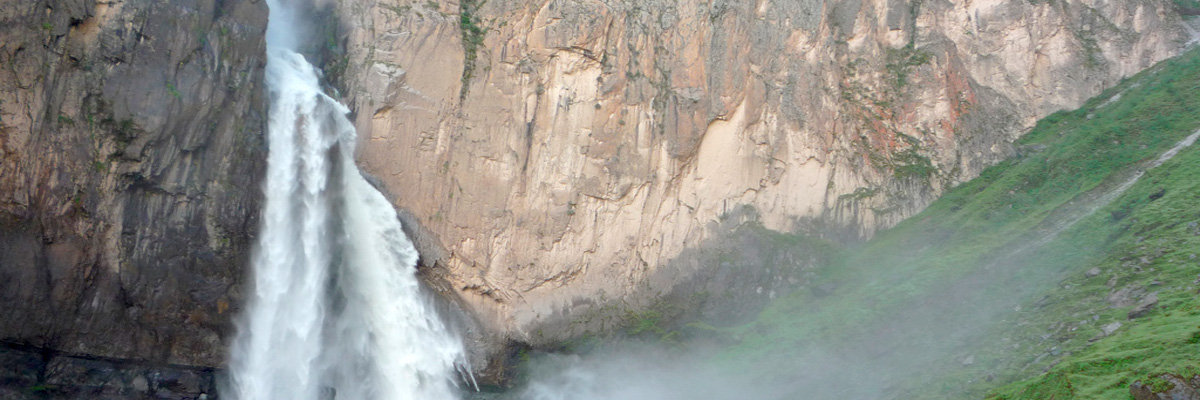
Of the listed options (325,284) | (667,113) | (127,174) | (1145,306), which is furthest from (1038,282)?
(127,174)

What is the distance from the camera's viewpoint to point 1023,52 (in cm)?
3728

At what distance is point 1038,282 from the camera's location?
88.2ft

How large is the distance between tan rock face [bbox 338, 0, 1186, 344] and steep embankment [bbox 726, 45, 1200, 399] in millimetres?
2086

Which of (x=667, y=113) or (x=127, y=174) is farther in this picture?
(x=667, y=113)

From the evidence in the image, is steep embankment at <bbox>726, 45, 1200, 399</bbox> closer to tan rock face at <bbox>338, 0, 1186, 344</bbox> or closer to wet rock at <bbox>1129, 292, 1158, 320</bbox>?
wet rock at <bbox>1129, 292, 1158, 320</bbox>

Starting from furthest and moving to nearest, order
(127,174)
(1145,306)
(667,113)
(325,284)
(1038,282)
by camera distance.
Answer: (667,113)
(325,284)
(1038,282)
(127,174)
(1145,306)

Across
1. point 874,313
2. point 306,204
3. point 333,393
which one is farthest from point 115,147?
point 874,313

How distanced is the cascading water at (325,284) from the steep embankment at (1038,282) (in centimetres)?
1057

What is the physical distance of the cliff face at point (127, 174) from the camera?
24.2 meters

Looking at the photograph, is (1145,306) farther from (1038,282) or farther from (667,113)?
(667,113)

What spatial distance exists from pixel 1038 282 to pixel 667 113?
43.0 feet

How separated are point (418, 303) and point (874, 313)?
14.5 m

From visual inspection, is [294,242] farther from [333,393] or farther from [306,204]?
[333,393]

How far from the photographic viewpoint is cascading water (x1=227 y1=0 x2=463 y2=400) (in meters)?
27.5
